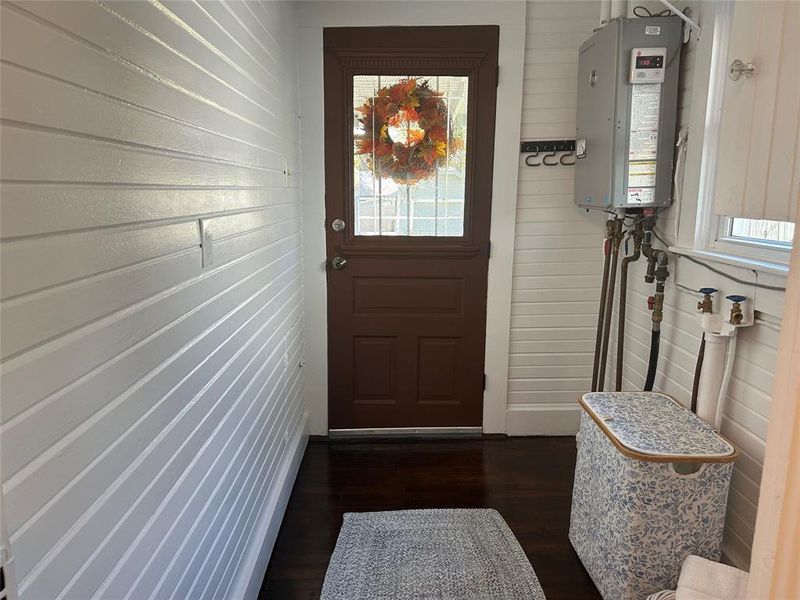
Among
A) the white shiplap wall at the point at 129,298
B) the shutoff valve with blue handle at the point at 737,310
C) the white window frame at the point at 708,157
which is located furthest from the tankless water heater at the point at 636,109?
the white shiplap wall at the point at 129,298

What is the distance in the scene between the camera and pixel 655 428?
6.30 ft

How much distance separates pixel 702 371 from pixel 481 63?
6.02 feet

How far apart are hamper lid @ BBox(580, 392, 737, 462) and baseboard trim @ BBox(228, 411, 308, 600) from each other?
1.29 m

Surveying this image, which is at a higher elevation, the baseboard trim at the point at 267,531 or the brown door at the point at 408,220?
the brown door at the point at 408,220

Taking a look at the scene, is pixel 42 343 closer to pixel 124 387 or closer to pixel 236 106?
pixel 124 387

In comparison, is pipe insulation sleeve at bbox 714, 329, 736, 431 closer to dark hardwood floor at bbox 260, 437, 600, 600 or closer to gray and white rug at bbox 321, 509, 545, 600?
dark hardwood floor at bbox 260, 437, 600, 600

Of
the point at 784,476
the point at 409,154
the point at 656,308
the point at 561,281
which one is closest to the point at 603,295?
the point at 561,281

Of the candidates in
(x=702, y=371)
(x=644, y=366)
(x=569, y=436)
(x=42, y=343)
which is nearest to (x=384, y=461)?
(x=569, y=436)

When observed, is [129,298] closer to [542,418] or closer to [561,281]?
[561,281]

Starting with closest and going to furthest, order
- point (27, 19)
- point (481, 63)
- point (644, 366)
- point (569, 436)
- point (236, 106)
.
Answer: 1. point (27, 19)
2. point (236, 106)
3. point (644, 366)
4. point (481, 63)
5. point (569, 436)

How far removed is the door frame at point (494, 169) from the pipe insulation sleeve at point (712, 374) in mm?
1241

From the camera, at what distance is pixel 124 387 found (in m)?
1.00

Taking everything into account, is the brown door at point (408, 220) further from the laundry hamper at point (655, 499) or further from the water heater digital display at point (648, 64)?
the laundry hamper at point (655, 499)

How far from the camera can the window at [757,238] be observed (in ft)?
5.99
